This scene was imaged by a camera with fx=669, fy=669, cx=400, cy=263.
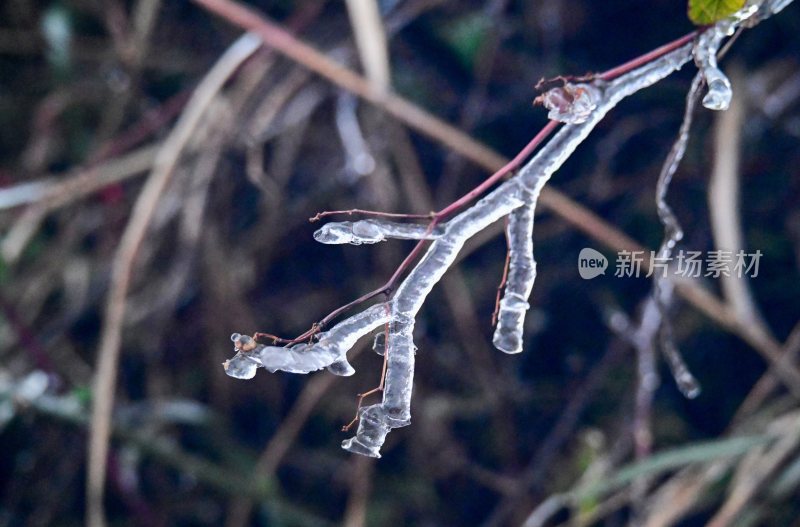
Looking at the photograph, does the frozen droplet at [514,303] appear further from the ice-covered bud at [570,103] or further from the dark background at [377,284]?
the dark background at [377,284]

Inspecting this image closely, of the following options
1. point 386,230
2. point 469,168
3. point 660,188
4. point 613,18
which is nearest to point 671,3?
point 613,18

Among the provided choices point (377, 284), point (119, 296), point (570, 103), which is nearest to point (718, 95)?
point (570, 103)

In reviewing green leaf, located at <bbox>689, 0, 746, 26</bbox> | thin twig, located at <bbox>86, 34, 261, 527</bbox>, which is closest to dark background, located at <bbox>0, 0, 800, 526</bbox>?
thin twig, located at <bbox>86, 34, 261, 527</bbox>

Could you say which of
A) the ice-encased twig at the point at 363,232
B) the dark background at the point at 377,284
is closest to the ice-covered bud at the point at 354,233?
the ice-encased twig at the point at 363,232

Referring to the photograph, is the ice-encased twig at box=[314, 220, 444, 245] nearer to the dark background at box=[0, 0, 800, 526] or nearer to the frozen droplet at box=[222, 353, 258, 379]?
the frozen droplet at box=[222, 353, 258, 379]

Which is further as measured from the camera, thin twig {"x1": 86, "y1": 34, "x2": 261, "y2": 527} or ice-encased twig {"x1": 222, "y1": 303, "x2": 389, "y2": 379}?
thin twig {"x1": 86, "y1": 34, "x2": 261, "y2": 527}

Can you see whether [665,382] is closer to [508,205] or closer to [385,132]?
[385,132]
